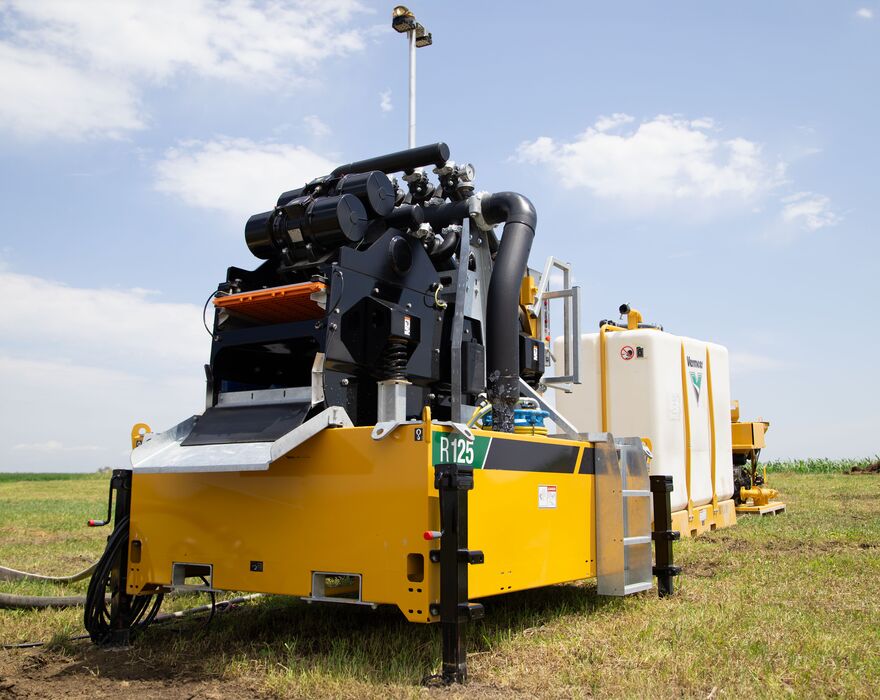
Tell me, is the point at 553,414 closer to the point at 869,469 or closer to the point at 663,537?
the point at 663,537

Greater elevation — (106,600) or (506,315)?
(506,315)

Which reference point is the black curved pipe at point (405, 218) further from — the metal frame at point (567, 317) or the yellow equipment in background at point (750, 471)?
the yellow equipment in background at point (750, 471)

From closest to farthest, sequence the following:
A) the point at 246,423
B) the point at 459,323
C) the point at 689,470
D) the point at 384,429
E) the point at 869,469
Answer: the point at 384,429 < the point at 246,423 < the point at 459,323 < the point at 689,470 < the point at 869,469

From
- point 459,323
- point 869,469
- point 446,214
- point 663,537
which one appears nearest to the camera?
point 459,323

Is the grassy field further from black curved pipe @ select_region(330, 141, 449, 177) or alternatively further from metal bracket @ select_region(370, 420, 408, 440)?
black curved pipe @ select_region(330, 141, 449, 177)

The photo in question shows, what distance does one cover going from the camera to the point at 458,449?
16.3 feet

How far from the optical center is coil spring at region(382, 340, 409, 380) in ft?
18.5

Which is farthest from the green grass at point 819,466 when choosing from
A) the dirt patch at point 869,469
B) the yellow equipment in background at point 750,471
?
the yellow equipment in background at point 750,471

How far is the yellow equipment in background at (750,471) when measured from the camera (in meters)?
14.4

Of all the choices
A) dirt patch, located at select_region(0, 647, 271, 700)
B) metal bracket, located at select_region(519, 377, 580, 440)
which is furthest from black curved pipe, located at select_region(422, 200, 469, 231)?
dirt patch, located at select_region(0, 647, 271, 700)

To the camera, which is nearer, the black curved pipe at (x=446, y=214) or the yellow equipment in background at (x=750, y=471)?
the black curved pipe at (x=446, y=214)

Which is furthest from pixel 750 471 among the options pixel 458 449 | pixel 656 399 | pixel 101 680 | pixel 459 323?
pixel 101 680

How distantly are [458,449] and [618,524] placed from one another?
200cm

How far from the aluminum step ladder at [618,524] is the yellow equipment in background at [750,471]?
7966mm
